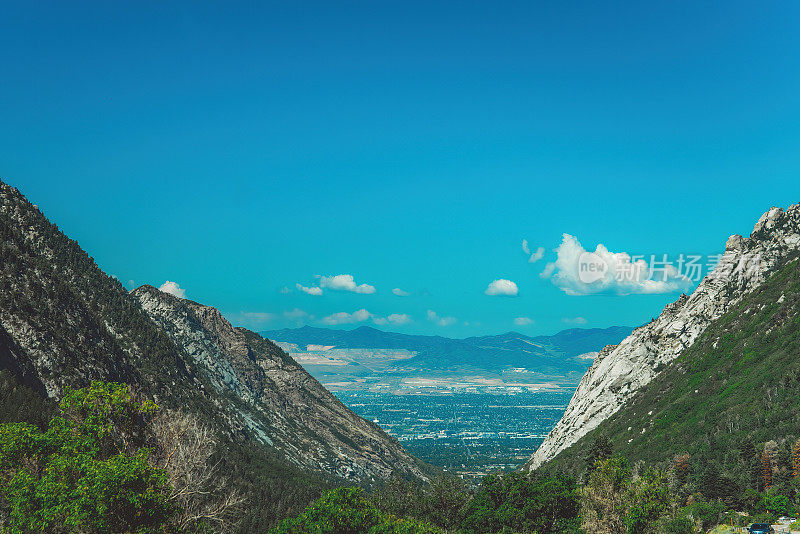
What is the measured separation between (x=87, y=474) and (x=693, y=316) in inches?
7260

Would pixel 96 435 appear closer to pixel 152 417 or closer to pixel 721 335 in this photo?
pixel 152 417

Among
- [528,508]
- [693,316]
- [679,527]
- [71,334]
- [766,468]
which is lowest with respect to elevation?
[679,527]

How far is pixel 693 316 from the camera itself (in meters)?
181

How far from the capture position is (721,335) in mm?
156125

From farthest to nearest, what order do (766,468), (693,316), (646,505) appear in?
1. (693,316)
2. (766,468)
3. (646,505)

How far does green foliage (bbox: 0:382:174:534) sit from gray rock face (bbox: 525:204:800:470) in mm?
163446

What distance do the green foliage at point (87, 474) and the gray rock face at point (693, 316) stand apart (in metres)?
163

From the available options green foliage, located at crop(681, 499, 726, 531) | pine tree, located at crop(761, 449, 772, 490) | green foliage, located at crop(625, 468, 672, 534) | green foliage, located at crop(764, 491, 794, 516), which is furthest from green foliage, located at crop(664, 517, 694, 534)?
pine tree, located at crop(761, 449, 772, 490)

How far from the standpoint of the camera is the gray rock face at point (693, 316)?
17038 cm

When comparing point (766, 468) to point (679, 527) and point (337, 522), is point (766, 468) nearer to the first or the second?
point (679, 527)

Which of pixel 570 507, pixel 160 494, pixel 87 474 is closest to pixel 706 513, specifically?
pixel 570 507

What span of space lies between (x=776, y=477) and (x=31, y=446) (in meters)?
93.4

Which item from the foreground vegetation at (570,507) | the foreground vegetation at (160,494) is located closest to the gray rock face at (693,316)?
the foreground vegetation at (570,507)

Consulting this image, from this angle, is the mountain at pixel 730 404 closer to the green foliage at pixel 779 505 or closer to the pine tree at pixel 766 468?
the pine tree at pixel 766 468
